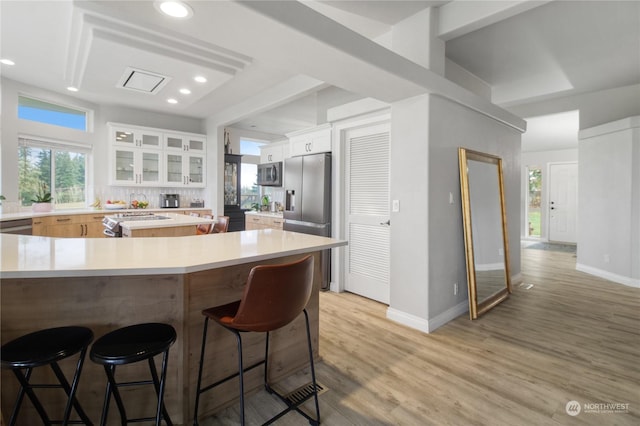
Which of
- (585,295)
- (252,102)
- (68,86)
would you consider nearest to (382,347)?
(585,295)

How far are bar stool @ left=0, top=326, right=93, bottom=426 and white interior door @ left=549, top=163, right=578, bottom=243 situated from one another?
34.0 ft

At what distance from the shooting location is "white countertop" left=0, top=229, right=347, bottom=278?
1.26 m

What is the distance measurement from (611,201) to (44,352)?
21.5ft

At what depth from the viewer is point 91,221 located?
4992mm

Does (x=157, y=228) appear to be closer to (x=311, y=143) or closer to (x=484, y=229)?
(x=311, y=143)

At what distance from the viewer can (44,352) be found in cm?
119

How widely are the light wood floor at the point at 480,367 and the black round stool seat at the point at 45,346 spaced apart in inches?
33.6

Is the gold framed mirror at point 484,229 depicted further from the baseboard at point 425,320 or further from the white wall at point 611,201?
the white wall at point 611,201

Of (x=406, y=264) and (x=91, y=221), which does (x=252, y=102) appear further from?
(x=406, y=264)

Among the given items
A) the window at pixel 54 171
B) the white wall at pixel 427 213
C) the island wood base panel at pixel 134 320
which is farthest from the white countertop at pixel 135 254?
the window at pixel 54 171

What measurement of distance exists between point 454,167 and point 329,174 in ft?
5.13

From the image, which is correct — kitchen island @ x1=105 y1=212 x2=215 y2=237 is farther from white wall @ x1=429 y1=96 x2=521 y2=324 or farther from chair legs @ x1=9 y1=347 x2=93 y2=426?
white wall @ x1=429 y1=96 x2=521 y2=324

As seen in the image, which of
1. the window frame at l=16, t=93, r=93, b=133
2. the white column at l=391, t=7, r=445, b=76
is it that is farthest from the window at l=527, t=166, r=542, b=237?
the window frame at l=16, t=93, r=93, b=133

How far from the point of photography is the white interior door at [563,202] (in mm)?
8125
